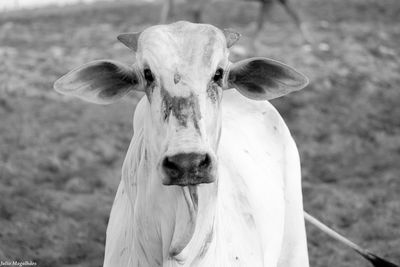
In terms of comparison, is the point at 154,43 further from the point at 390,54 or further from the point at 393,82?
the point at 390,54

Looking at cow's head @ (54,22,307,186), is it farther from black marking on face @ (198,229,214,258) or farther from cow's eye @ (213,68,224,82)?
black marking on face @ (198,229,214,258)

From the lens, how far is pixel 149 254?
321 centimetres

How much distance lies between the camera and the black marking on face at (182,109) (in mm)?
2891

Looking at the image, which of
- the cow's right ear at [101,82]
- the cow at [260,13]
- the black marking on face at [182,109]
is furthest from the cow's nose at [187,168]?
the cow at [260,13]

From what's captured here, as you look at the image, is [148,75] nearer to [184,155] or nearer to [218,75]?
[218,75]

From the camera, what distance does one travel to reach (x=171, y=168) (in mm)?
2811

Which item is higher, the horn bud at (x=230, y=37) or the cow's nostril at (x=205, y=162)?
the horn bud at (x=230, y=37)

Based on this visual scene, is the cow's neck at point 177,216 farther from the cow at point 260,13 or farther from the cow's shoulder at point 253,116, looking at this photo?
the cow at point 260,13

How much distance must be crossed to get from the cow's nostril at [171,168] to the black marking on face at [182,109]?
16 cm

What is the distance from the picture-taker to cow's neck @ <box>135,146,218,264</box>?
308cm

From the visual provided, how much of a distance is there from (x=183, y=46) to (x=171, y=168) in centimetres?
51

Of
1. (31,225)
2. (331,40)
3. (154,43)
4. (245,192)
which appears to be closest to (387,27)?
(331,40)

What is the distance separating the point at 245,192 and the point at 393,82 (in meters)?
7.62

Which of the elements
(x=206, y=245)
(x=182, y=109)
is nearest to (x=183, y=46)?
(x=182, y=109)
